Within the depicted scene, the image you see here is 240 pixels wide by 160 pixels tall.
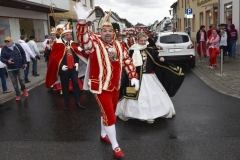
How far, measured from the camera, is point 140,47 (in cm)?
564

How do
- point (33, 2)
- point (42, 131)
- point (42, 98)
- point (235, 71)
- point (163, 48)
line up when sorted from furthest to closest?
point (33, 2) → point (163, 48) → point (235, 71) → point (42, 98) → point (42, 131)

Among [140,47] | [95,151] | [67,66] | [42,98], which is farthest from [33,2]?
[95,151]

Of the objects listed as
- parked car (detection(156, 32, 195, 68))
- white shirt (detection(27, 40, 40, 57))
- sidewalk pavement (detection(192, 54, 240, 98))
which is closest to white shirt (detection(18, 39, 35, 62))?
white shirt (detection(27, 40, 40, 57))

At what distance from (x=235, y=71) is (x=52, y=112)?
7.34 m

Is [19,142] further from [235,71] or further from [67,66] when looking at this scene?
[235,71]

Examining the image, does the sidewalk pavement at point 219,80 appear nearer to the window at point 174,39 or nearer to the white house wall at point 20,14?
the window at point 174,39

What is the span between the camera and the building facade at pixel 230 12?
1667cm

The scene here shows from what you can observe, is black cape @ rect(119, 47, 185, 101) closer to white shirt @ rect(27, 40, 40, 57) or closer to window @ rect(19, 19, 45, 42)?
white shirt @ rect(27, 40, 40, 57)

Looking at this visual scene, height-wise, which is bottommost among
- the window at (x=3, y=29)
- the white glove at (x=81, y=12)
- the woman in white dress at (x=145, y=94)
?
the woman in white dress at (x=145, y=94)

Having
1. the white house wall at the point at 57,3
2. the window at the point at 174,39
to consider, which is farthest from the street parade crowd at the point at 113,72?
the white house wall at the point at 57,3

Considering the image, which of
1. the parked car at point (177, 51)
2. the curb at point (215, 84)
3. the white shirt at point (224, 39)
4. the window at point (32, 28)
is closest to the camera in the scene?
the curb at point (215, 84)

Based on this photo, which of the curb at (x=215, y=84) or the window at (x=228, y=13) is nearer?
the curb at (x=215, y=84)

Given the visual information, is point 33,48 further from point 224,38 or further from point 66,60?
point 224,38

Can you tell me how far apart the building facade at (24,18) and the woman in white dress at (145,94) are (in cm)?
1206
